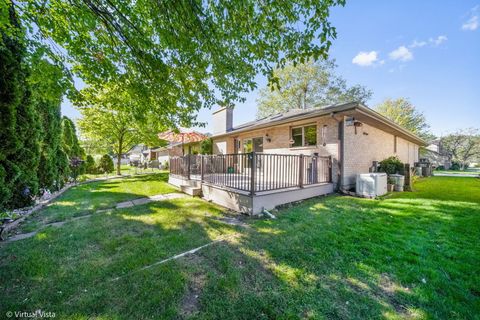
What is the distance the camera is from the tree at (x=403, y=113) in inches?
1081

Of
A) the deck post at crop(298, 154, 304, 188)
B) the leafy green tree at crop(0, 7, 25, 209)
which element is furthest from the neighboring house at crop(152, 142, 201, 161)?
the leafy green tree at crop(0, 7, 25, 209)

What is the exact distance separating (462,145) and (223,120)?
5155cm

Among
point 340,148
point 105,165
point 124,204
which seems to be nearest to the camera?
point 124,204

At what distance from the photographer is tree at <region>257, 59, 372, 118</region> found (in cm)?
2144

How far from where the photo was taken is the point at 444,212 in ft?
16.7

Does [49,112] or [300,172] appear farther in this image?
[49,112]

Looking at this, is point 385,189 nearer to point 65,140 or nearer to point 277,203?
point 277,203

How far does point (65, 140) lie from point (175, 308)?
13800 millimetres

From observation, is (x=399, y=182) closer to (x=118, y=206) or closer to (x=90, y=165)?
(x=118, y=206)

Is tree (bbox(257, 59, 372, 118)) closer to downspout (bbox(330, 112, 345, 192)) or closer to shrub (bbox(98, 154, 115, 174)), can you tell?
downspout (bbox(330, 112, 345, 192))

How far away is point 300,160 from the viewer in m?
6.30

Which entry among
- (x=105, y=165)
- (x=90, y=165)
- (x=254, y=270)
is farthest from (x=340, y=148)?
(x=105, y=165)

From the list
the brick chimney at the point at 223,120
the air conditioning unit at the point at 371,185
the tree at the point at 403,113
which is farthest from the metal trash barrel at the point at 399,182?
the tree at the point at 403,113

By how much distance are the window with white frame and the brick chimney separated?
569 centimetres
